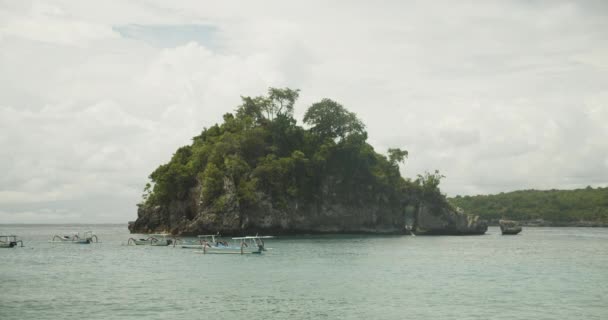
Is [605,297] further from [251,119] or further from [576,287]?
[251,119]

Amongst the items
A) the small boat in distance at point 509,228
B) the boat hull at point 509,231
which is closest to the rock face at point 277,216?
the boat hull at point 509,231

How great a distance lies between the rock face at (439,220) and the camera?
4801 inches

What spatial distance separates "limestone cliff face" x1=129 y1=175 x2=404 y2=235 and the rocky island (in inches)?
6.6

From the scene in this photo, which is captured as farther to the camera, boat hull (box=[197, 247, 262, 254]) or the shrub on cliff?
the shrub on cliff

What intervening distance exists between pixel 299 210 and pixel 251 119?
18.6 metres

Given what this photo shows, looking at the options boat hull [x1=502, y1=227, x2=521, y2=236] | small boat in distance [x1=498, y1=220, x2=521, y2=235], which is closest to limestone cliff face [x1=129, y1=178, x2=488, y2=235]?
boat hull [x1=502, y1=227, x2=521, y2=236]

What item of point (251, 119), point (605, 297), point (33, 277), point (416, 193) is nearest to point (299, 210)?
A: point (251, 119)

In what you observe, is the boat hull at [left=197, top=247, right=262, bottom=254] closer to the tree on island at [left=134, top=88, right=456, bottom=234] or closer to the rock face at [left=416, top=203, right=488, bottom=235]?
the tree on island at [left=134, top=88, right=456, bottom=234]

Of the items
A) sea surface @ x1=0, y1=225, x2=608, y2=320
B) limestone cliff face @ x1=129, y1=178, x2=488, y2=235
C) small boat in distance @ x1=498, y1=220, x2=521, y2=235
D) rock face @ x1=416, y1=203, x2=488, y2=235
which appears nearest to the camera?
sea surface @ x1=0, y1=225, x2=608, y2=320

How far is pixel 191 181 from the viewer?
354 ft

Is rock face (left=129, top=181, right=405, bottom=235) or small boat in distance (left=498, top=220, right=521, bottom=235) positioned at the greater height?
rock face (left=129, top=181, right=405, bottom=235)

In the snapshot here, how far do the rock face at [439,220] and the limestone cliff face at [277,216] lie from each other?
3880 millimetres

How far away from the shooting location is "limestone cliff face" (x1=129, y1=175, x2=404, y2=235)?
9925 cm

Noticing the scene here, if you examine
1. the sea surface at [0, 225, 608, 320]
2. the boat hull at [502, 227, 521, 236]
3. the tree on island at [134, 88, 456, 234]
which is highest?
the tree on island at [134, 88, 456, 234]
